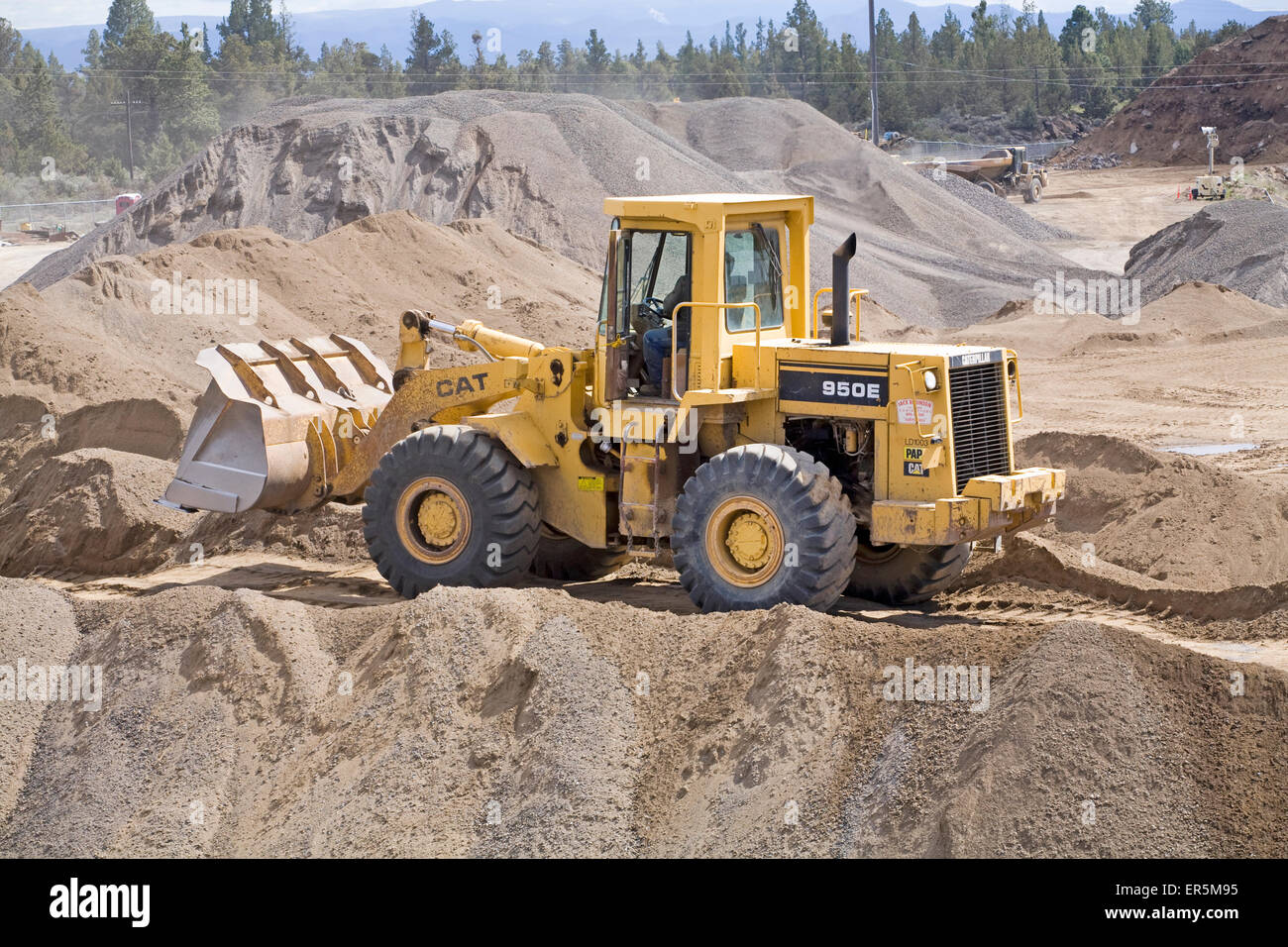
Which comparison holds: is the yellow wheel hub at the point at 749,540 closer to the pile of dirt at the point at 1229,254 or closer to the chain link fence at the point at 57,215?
the pile of dirt at the point at 1229,254

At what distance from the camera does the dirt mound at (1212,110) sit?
60594 mm

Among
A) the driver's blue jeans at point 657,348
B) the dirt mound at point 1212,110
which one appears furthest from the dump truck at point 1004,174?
the driver's blue jeans at point 657,348

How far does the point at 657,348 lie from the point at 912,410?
182 centimetres

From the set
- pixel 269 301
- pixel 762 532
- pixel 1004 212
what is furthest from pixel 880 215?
pixel 762 532

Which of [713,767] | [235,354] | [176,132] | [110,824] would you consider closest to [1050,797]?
[713,767]

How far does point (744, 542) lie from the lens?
9.61m

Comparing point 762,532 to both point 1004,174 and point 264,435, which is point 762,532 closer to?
point 264,435

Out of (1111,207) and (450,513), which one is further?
(1111,207)

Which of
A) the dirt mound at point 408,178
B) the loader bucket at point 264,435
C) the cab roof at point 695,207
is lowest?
the loader bucket at point 264,435

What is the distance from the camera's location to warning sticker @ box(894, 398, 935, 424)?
931cm

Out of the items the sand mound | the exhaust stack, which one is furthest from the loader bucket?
the exhaust stack

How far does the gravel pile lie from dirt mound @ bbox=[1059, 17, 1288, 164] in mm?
20928

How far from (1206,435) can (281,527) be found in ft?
34.5

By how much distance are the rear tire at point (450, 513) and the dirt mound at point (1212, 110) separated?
54986 millimetres
